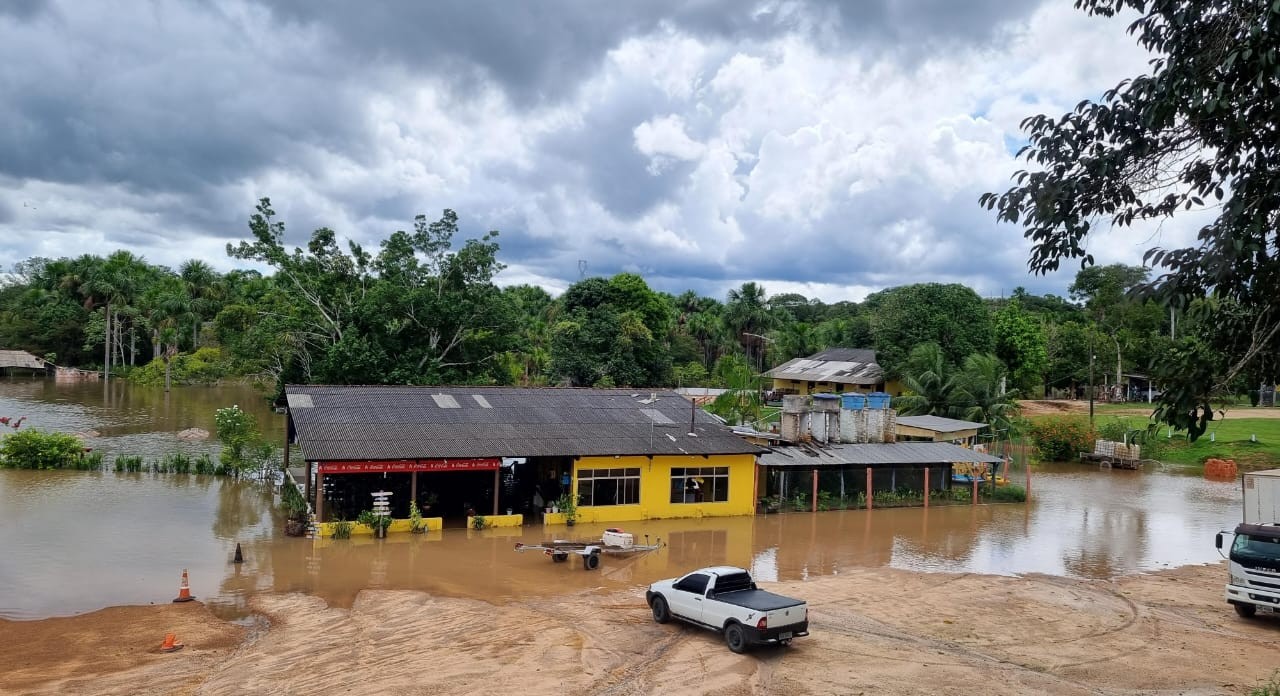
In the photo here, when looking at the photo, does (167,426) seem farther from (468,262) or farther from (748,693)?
(748,693)

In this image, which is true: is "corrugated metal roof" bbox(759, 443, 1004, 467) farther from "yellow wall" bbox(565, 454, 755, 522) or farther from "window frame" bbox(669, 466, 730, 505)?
"window frame" bbox(669, 466, 730, 505)

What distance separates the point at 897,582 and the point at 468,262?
29607 millimetres

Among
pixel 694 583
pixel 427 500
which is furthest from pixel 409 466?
pixel 694 583

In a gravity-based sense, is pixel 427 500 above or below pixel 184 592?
above

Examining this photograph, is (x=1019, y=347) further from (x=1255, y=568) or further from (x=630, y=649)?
(x=630, y=649)

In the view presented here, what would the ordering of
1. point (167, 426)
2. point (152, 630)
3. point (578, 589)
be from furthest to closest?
point (167, 426) → point (578, 589) → point (152, 630)

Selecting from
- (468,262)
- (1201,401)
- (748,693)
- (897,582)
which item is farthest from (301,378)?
(1201,401)

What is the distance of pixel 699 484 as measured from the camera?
29281 millimetres

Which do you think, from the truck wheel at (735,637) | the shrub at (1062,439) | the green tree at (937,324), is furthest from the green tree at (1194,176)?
the green tree at (937,324)

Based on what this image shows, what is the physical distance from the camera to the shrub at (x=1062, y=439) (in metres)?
48.1

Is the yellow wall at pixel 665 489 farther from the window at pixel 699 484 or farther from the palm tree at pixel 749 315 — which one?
the palm tree at pixel 749 315

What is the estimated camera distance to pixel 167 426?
48656 millimetres

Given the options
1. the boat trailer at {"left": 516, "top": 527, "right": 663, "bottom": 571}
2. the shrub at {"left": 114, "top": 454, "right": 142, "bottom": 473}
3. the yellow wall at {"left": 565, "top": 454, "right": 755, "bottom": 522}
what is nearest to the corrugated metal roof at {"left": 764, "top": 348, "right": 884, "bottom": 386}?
the yellow wall at {"left": 565, "top": 454, "right": 755, "bottom": 522}

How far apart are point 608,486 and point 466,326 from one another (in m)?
18.9
